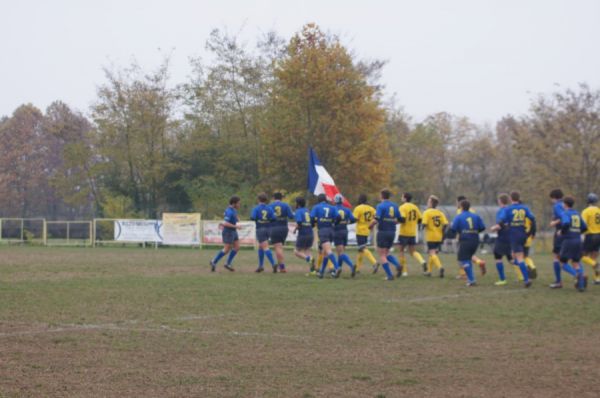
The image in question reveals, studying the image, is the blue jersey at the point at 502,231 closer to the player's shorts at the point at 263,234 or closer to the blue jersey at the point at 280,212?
the blue jersey at the point at 280,212

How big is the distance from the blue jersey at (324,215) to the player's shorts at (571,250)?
5.48 m

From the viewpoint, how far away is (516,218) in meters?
18.0

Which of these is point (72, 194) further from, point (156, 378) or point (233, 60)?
point (156, 378)

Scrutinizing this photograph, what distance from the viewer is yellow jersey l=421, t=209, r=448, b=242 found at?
20.5 m

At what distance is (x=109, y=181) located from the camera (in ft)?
166

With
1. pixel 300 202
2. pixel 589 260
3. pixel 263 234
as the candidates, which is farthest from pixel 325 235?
pixel 589 260

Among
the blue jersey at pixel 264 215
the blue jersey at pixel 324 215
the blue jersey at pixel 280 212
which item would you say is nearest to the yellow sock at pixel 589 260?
the blue jersey at pixel 324 215

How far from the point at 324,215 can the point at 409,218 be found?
8.19 ft

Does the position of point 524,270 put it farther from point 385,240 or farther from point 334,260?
point 334,260

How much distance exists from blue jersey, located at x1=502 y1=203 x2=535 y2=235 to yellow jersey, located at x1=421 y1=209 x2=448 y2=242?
250 cm

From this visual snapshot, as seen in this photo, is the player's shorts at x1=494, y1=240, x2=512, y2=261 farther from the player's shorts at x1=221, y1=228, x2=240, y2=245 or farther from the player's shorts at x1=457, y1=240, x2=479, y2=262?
the player's shorts at x1=221, y1=228, x2=240, y2=245

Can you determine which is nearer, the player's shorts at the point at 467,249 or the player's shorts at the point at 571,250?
the player's shorts at the point at 571,250

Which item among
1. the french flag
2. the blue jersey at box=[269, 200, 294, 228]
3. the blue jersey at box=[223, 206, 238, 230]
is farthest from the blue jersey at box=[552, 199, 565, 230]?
the blue jersey at box=[223, 206, 238, 230]

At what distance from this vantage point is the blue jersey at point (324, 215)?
19.5 m
